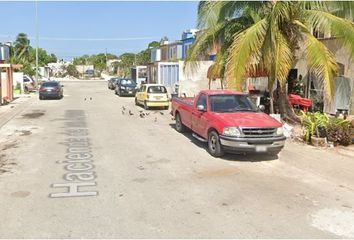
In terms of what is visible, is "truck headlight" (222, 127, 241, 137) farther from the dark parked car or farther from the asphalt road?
the dark parked car

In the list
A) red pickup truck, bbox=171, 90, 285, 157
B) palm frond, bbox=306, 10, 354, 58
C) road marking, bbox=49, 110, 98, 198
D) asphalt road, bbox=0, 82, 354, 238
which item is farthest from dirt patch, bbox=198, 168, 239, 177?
palm frond, bbox=306, 10, 354, 58

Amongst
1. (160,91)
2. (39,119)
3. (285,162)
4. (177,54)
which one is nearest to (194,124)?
(285,162)

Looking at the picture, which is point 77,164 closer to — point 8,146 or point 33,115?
point 8,146

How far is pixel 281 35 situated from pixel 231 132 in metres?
5.55

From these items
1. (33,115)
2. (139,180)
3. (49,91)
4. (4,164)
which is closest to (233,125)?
(139,180)

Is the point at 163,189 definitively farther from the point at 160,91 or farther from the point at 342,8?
the point at 160,91

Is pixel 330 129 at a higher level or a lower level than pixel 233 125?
lower

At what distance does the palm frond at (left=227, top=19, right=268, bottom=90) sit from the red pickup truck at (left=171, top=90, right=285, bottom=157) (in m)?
1.18

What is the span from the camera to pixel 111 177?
29.3 ft

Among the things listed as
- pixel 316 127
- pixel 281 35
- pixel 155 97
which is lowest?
pixel 316 127

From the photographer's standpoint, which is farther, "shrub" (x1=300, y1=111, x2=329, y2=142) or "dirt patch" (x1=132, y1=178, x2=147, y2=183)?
"shrub" (x1=300, y1=111, x2=329, y2=142)

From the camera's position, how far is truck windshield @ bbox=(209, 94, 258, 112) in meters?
12.0

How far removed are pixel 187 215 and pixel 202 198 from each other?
96cm

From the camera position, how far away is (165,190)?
8.02 meters
